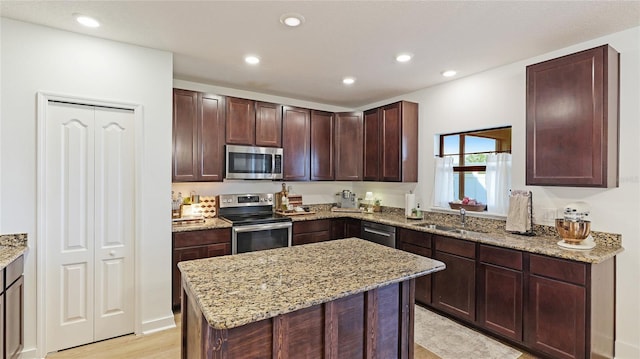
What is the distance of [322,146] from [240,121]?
130cm

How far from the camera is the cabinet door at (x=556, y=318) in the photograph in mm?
2244

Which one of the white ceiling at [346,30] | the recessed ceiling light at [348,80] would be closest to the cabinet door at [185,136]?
the white ceiling at [346,30]

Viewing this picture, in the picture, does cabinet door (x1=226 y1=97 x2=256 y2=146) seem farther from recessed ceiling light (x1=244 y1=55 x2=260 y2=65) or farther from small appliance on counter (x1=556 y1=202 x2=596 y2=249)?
small appliance on counter (x1=556 y1=202 x2=596 y2=249)

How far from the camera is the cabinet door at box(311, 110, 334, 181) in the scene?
4.55 m

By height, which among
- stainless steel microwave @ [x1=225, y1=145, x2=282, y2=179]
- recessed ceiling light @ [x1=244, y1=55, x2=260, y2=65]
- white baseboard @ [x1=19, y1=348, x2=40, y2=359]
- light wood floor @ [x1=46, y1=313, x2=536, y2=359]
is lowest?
light wood floor @ [x1=46, y1=313, x2=536, y2=359]

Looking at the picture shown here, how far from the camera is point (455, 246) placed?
3041 mm

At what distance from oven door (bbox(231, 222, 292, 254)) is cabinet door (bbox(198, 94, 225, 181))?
2.40ft

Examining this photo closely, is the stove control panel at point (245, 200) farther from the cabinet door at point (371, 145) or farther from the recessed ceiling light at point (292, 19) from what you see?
the recessed ceiling light at point (292, 19)

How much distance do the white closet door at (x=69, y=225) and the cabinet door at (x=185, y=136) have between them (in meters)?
0.86

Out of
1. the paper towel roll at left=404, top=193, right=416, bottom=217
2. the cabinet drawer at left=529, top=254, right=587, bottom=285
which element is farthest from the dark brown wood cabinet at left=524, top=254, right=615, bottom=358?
the paper towel roll at left=404, top=193, right=416, bottom=217

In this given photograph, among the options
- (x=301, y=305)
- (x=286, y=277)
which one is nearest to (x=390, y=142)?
(x=286, y=277)

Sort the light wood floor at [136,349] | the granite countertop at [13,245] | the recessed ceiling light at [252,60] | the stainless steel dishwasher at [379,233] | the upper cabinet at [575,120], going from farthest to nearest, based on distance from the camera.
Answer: the stainless steel dishwasher at [379,233]
the recessed ceiling light at [252,60]
the light wood floor at [136,349]
the upper cabinet at [575,120]
the granite countertop at [13,245]

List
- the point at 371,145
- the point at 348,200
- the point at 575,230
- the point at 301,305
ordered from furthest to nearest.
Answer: the point at 348,200 < the point at 371,145 < the point at 575,230 < the point at 301,305

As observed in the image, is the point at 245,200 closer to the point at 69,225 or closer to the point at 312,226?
the point at 312,226
